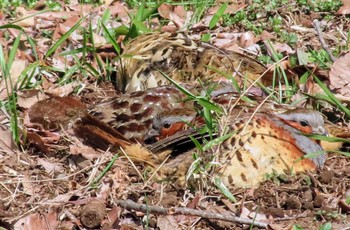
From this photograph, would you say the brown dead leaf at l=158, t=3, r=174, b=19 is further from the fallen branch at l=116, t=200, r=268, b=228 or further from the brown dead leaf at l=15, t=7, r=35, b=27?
the fallen branch at l=116, t=200, r=268, b=228

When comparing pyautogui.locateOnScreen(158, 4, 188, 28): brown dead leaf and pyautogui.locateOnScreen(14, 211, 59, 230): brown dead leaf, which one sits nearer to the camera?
pyautogui.locateOnScreen(14, 211, 59, 230): brown dead leaf

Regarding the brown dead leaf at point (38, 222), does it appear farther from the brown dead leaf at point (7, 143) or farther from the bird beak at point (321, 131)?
the bird beak at point (321, 131)

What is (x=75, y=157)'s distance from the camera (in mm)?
5406

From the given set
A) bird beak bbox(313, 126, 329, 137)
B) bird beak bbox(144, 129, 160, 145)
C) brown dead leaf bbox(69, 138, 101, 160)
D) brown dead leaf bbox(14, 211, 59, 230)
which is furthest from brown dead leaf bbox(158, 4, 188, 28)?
brown dead leaf bbox(14, 211, 59, 230)

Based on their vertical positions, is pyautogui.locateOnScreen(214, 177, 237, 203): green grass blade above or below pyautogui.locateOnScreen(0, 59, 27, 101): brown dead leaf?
above

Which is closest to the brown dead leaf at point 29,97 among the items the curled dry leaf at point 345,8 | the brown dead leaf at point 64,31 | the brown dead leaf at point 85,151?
the brown dead leaf at point 85,151

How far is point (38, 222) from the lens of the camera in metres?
4.67

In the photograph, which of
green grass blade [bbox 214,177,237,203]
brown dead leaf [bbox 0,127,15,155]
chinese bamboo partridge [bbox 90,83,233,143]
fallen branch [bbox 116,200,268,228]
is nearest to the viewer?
fallen branch [bbox 116,200,268,228]

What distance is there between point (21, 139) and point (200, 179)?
4.37ft

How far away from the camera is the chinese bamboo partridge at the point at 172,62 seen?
6.55 meters

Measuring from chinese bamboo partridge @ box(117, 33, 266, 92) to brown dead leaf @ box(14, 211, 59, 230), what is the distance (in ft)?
6.66

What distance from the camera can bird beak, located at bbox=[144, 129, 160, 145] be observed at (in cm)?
549

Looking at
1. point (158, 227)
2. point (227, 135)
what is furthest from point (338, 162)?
point (158, 227)

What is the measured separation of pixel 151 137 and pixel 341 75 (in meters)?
1.50
